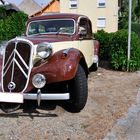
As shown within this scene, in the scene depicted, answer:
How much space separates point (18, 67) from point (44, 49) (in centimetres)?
57

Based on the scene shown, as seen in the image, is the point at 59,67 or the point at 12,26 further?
the point at 12,26

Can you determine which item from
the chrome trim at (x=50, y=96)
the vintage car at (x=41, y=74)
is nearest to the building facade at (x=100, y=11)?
the vintage car at (x=41, y=74)

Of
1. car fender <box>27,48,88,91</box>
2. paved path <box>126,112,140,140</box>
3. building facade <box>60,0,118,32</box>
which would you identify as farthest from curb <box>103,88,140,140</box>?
building facade <box>60,0,118,32</box>

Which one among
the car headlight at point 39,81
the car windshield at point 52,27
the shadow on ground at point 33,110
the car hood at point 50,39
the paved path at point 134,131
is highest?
the car windshield at point 52,27

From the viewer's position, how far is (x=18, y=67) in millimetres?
7246

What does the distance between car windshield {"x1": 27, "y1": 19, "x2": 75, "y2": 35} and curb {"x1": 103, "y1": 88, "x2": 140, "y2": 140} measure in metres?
2.24

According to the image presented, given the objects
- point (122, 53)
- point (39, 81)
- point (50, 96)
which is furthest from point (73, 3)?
point (50, 96)

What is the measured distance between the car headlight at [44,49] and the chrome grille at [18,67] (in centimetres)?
17

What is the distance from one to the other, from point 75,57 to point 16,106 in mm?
1458

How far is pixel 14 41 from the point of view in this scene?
7316 mm

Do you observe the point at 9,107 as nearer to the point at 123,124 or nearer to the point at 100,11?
the point at 123,124

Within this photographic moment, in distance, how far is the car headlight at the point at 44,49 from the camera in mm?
7285

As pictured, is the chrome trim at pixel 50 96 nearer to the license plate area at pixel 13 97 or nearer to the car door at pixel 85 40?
the license plate area at pixel 13 97

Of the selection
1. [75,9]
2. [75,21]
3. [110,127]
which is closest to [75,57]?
[110,127]
